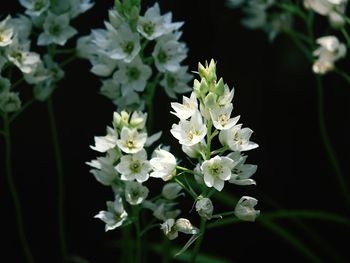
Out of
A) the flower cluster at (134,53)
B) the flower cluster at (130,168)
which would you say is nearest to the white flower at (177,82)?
the flower cluster at (134,53)

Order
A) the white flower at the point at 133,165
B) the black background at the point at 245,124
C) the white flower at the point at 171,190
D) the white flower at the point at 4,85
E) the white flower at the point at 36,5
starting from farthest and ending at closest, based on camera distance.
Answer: the black background at the point at 245,124
the white flower at the point at 36,5
the white flower at the point at 4,85
the white flower at the point at 171,190
the white flower at the point at 133,165

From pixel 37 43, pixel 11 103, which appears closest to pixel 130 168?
pixel 11 103

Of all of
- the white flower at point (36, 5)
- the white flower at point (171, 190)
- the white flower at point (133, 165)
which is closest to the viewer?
the white flower at point (133, 165)

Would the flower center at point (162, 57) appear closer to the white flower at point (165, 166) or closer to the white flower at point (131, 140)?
the white flower at point (131, 140)

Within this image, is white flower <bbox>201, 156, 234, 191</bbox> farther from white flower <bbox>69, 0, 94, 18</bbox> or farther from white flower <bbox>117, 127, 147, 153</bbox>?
white flower <bbox>69, 0, 94, 18</bbox>

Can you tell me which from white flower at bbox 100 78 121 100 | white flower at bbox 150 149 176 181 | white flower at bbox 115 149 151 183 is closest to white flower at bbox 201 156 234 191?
white flower at bbox 150 149 176 181

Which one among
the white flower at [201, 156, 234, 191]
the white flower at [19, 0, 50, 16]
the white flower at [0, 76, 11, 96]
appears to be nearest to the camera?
the white flower at [201, 156, 234, 191]

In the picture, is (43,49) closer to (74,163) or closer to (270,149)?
(74,163)
